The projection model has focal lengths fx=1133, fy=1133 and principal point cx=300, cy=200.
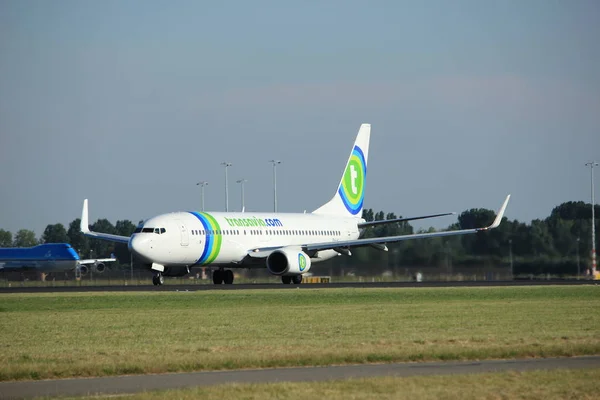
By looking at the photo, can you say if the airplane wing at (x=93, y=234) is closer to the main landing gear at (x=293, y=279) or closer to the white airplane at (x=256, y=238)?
the white airplane at (x=256, y=238)

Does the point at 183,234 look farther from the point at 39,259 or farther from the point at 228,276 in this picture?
the point at 39,259

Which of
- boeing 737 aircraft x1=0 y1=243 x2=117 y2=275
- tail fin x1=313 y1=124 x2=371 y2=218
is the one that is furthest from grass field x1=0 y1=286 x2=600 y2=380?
boeing 737 aircraft x1=0 y1=243 x2=117 y2=275

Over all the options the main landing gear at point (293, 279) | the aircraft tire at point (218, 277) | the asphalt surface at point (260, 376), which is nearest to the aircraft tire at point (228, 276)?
the aircraft tire at point (218, 277)

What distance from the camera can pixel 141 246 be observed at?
58.6m

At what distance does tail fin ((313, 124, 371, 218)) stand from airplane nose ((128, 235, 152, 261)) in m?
17.4

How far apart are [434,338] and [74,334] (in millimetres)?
8903

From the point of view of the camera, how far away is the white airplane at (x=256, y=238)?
59.6 m

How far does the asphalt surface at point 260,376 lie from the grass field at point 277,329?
2.77 feet

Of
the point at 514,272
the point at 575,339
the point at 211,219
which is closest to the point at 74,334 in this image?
the point at 575,339

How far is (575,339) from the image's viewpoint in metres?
25.3

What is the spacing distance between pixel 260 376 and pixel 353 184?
5613 cm

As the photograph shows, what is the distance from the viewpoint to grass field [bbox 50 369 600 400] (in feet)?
53.9

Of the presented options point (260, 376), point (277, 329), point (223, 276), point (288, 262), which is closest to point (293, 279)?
point (288, 262)

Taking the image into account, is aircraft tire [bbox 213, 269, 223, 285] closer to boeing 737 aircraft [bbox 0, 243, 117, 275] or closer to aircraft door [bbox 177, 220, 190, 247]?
aircraft door [bbox 177, 220, 190, 247]
